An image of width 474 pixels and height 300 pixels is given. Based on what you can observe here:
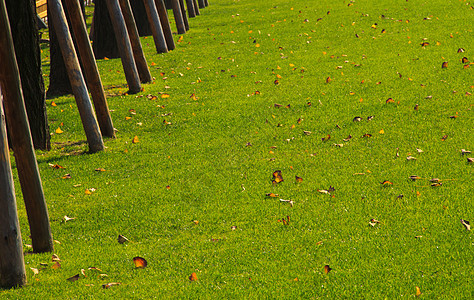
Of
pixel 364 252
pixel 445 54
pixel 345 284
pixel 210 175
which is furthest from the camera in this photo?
pixel 445 54

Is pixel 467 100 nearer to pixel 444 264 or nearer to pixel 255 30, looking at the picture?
pixel 444 264

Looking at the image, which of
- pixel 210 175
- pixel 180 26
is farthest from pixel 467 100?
pixel 180 26

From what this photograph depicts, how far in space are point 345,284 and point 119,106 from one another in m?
6.04

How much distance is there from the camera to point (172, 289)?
12.1ft

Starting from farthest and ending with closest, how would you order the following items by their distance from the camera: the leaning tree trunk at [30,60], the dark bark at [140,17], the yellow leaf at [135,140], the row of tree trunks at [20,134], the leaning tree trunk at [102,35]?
the dark bark at [140,17] → the leaning tree trunk at [102,35] → the yellow leaf at [135,140] → the leaning tree trunk at [30,60] → the row of tree trunks at [20,134]

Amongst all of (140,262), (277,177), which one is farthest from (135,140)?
(140,262)

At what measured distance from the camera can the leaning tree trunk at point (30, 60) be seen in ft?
22.0

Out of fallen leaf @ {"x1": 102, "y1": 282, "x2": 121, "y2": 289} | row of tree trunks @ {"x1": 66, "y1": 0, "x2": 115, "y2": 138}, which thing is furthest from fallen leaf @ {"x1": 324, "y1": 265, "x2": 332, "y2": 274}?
row of tree trunks @ {"x1": 66, "y1": 0, "x2": 115, "y2": 138}

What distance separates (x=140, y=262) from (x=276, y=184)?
1.72 meters

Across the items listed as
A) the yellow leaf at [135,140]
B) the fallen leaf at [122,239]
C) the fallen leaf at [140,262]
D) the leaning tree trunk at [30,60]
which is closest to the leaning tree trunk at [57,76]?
the leaning tree trunk at [30,60]

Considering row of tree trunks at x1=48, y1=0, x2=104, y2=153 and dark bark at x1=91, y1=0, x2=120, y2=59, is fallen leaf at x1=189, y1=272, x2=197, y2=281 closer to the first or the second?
row of tree trunks at x1=48, y1=0, x2=104, y2=153

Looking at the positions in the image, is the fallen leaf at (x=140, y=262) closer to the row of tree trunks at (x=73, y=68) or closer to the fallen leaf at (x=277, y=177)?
the fallen leaf at (x=277, y=177)

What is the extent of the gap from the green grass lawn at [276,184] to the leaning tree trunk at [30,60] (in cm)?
42

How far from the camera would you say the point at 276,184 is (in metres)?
5.26
